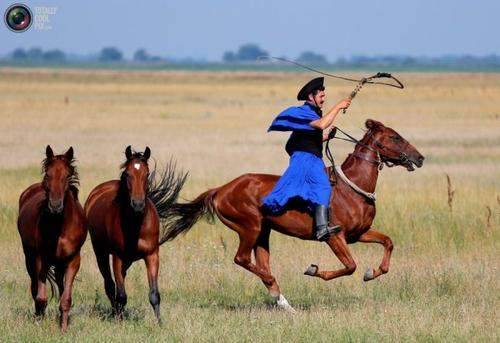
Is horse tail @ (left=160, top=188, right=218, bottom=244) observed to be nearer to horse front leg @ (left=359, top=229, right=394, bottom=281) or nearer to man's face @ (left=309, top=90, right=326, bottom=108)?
man's face @ (left=309, top=90, right=326, bottom=108)

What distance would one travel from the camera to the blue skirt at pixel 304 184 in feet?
32.7

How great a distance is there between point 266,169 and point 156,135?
1034 cm

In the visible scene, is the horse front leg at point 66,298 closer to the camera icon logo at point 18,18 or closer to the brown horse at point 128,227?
the brown horse at point 128,227

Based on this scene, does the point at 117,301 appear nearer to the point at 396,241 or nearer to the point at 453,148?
the point at 396,241

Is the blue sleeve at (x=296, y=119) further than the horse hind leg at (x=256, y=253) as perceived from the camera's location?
No

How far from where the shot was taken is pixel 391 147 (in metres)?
10.4

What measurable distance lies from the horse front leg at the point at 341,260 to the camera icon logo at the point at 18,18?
6197 mm

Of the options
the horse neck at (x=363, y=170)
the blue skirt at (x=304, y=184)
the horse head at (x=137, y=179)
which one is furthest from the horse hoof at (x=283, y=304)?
the horse head at (x=137, y=179)

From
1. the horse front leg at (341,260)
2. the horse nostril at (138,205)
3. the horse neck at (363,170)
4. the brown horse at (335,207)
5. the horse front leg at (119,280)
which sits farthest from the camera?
the horse neck at (363,170)

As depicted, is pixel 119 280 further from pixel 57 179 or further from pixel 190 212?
pixel 190 212

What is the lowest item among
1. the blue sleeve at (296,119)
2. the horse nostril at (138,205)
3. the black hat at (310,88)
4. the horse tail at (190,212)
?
the horse tail at (190,212)

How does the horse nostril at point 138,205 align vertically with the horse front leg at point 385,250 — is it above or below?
above

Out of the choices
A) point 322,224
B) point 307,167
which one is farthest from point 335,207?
point 307,167

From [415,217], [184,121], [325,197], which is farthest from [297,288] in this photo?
[184,121]
